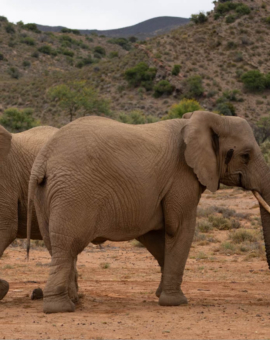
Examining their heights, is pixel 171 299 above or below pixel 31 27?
below

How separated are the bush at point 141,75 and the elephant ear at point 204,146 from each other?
151 feet

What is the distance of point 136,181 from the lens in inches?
301

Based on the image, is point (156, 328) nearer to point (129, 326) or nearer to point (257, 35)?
point (129, 326)

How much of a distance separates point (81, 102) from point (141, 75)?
756 centimetres

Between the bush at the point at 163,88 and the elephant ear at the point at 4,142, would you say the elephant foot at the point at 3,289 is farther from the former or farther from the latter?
the bush at the point at 163,88

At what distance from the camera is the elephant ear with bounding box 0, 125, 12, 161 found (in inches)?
331

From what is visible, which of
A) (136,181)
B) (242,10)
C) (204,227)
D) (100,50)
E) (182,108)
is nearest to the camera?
(136,181)

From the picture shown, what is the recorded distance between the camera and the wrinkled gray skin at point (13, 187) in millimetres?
8234

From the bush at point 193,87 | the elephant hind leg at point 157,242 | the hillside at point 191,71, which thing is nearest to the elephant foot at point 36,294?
the elephant hind leg at point 157,242

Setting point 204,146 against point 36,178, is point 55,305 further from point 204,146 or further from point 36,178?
point 204,146

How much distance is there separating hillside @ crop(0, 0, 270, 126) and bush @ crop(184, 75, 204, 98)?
113 millimetres

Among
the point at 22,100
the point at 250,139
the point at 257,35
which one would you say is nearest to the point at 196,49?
the point at 257,35

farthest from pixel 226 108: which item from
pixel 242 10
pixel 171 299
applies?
pixel 171 299

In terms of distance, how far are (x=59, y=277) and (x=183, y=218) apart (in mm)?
1771
